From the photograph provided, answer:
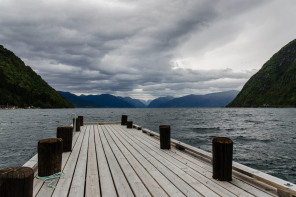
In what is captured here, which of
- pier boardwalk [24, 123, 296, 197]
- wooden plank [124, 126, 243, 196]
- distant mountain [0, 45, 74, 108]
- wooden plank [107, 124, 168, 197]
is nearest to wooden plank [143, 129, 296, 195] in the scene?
pier boardwalk [24, 123, 296, 197]

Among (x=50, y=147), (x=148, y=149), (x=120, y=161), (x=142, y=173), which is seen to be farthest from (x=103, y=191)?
(x=148, y=149)

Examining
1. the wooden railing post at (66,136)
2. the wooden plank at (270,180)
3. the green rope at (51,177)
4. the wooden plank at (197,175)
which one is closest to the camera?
the wooden plank at (270,180)

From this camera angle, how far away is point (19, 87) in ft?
477

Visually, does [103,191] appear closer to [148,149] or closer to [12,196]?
[12,196]

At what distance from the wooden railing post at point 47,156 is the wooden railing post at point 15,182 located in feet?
5.69

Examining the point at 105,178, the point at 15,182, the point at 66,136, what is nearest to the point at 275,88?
the point at 66,136

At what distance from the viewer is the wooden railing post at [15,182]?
111 inches

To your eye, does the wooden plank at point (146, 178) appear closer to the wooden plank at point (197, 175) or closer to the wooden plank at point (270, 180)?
the wooden plank at point (197, 175)

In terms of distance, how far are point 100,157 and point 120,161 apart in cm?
95

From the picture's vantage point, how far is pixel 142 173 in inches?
202

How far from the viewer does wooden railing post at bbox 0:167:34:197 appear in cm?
283

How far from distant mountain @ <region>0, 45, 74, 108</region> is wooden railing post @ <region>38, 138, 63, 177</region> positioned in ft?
529

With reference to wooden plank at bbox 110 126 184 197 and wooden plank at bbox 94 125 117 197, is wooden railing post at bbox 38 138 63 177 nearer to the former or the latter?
wooden plank at bbox 94 125 117 197

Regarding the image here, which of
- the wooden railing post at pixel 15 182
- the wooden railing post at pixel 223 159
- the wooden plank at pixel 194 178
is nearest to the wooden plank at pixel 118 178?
the wooden plank at pixel 194 178
